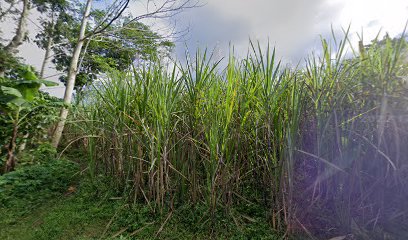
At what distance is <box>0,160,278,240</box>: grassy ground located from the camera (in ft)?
5.27

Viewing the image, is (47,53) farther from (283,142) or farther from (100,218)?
(283,142)

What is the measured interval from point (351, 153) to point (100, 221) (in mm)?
1790

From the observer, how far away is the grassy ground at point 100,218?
1.61 metres

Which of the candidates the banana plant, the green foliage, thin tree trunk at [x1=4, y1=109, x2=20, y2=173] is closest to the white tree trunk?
the banana plant

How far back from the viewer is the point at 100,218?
185 cm

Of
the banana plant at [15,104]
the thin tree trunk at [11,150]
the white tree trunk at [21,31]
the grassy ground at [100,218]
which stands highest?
the white tree trunk at [21,31]

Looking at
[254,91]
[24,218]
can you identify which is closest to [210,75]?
[254,91]

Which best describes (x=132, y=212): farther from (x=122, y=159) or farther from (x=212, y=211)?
(x=212, y=211)

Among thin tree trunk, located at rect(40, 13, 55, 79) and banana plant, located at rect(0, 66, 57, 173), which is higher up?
thin tree trunk, located at rect(40, 13, 55, 79)

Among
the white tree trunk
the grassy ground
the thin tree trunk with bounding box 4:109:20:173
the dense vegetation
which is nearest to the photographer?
the dense vegetation

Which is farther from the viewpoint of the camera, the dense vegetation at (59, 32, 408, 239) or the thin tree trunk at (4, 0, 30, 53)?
the thin tree trunk at (4, 0, 30, 53)

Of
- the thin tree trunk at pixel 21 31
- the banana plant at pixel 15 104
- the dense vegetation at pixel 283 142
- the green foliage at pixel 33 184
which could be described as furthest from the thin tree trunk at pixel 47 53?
the dense vegetation at pixel 283 142

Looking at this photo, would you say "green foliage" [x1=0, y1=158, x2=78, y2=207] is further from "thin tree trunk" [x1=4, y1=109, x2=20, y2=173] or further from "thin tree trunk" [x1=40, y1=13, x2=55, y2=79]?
"thin tree trunk" [x1=40, y1=13, x2=55, y2=79]

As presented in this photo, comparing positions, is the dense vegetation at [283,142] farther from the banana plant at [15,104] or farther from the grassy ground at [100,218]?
the banana plant at [15,104]
